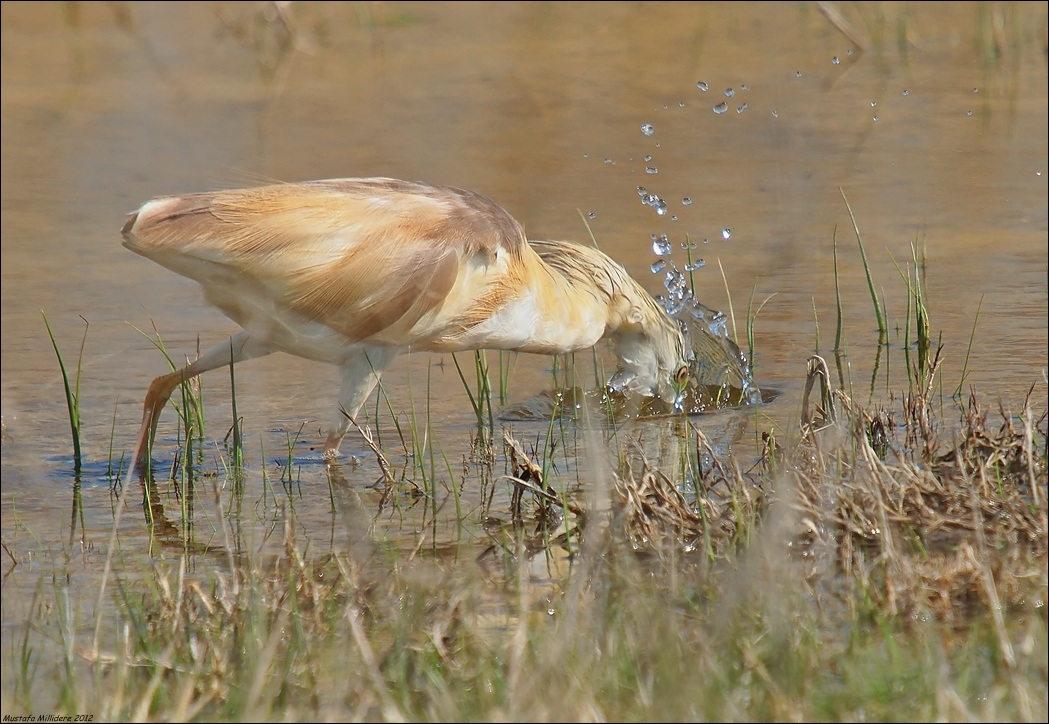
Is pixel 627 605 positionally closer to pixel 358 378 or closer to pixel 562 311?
pixel 358 378

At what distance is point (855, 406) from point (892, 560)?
2.81 ft

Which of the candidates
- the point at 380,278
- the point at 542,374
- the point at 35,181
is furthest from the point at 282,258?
the point at 35,181

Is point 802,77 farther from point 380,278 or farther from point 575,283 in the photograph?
point 380,278

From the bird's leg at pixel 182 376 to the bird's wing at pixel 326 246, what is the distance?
11 cm

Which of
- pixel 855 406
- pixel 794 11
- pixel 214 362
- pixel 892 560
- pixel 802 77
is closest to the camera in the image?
pixel 892 560

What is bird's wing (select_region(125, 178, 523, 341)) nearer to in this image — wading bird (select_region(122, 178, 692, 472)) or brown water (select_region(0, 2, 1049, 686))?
wading bird (select_region(122, 178, 692, 472))

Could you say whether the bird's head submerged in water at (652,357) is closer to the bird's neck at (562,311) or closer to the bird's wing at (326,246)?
the bird's neck at (562,311)

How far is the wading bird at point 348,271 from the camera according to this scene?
4473 mm

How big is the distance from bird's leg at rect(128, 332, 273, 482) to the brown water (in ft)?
0.44

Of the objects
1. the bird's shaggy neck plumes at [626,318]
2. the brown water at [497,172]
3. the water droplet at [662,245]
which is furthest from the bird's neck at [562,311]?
the water droplet at [662,245]

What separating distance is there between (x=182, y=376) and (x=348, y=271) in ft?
2.13

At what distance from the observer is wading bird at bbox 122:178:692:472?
4473 mm

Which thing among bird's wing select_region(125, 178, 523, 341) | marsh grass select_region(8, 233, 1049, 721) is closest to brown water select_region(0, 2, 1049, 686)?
marsh grass select_region(8, 233, 1049, 721)

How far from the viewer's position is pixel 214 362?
191 inches
